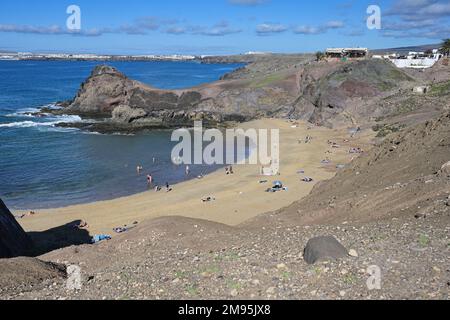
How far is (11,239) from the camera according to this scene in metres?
19.6

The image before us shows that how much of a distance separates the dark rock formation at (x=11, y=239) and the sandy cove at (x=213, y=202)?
244 inches

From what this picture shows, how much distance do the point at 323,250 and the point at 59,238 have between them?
17.3m

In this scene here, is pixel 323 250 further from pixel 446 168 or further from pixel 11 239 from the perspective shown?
pixel 11 239

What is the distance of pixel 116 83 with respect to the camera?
79.2 meters

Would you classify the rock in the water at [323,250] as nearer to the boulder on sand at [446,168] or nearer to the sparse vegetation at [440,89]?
the boulder on sand at [446,168]

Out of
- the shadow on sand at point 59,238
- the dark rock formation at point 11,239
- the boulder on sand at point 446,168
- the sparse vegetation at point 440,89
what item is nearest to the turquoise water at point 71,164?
the shadow on sand at point 59,238

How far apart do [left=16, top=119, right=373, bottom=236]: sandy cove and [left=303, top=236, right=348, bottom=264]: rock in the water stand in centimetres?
1530

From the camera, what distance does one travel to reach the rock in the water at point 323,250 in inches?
436

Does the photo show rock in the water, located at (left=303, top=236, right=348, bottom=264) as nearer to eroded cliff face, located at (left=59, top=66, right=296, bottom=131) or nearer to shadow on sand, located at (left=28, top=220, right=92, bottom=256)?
shadow on sand, located at (left=28, top=220, right=92, bottom=256)

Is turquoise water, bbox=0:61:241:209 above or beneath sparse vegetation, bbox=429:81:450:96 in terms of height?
beneath

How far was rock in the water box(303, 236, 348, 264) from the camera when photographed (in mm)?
11062

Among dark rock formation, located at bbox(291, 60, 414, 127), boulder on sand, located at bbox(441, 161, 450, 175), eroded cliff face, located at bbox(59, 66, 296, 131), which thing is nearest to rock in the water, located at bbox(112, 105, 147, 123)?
eroded cliff face, located at bbox(59, 66, 296, 131)

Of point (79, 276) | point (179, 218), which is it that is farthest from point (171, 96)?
point (79, 276)
